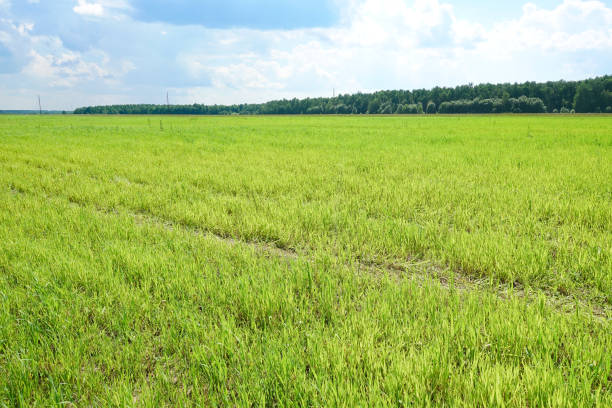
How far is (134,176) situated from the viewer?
9.31 metres

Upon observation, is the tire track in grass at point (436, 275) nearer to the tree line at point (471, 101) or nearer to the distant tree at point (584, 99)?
the tree line at point (471, 101)

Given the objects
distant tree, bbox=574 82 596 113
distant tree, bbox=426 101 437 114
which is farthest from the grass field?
distant tree, bbox=426 101 437 114

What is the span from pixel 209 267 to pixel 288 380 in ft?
6.17

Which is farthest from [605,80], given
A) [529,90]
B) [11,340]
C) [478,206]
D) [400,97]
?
[11,340]

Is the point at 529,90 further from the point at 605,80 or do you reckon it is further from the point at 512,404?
the point at 512,404

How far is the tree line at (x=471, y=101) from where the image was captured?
8881cm

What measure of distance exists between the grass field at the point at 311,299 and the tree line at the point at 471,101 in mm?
100316

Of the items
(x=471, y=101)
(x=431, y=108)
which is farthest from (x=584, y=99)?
(x=431, y=108)

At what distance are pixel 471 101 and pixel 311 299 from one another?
352 feet

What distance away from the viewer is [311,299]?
10.3 feet

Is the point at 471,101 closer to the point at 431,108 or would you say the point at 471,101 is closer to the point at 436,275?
the point at 431,108

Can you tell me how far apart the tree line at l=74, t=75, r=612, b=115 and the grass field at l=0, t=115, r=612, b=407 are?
100 m

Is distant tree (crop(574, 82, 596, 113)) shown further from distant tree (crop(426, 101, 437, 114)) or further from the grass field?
the grass field

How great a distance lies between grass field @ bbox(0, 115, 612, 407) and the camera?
6.91 ft
